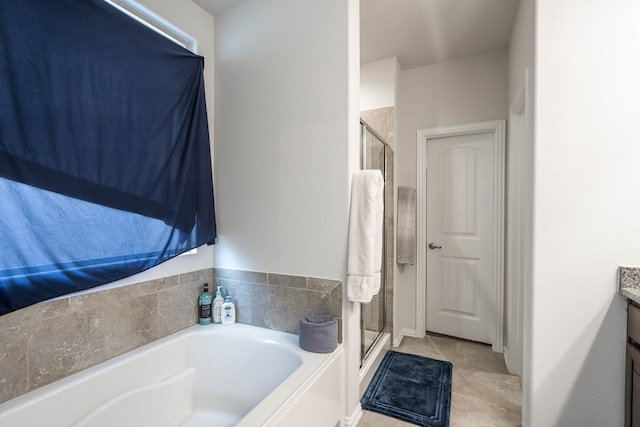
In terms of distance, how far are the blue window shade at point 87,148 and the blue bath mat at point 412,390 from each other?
64.4 inches

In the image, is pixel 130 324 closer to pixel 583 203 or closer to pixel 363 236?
pixel 363 236

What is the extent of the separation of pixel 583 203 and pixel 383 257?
1.52m

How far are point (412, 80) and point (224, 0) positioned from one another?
1986mm

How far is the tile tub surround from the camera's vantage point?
1.16 metres

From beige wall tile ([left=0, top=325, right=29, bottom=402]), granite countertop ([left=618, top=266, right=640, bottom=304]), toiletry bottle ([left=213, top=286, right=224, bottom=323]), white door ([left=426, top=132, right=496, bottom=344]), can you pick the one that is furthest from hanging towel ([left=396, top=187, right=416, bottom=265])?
beige wall tile ([left=0, top=325, right=29, bottom=402])

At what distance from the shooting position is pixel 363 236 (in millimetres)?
1594

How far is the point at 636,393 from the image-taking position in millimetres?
1275

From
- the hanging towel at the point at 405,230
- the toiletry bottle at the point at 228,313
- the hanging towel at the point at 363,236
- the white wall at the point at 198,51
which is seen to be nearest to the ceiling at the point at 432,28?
the white wall at the point at 198,51

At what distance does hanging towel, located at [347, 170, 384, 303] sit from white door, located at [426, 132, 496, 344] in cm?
164

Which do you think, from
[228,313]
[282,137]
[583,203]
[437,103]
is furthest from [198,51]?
[583,203]

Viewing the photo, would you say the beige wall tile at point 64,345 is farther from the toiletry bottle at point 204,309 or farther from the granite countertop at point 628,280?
the granite countertop at point 628,280

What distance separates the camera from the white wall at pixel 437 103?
2730mm

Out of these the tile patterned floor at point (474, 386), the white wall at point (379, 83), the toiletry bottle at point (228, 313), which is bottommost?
the tile patterned floor at point (474, 386)

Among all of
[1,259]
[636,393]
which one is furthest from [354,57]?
[636,393]
